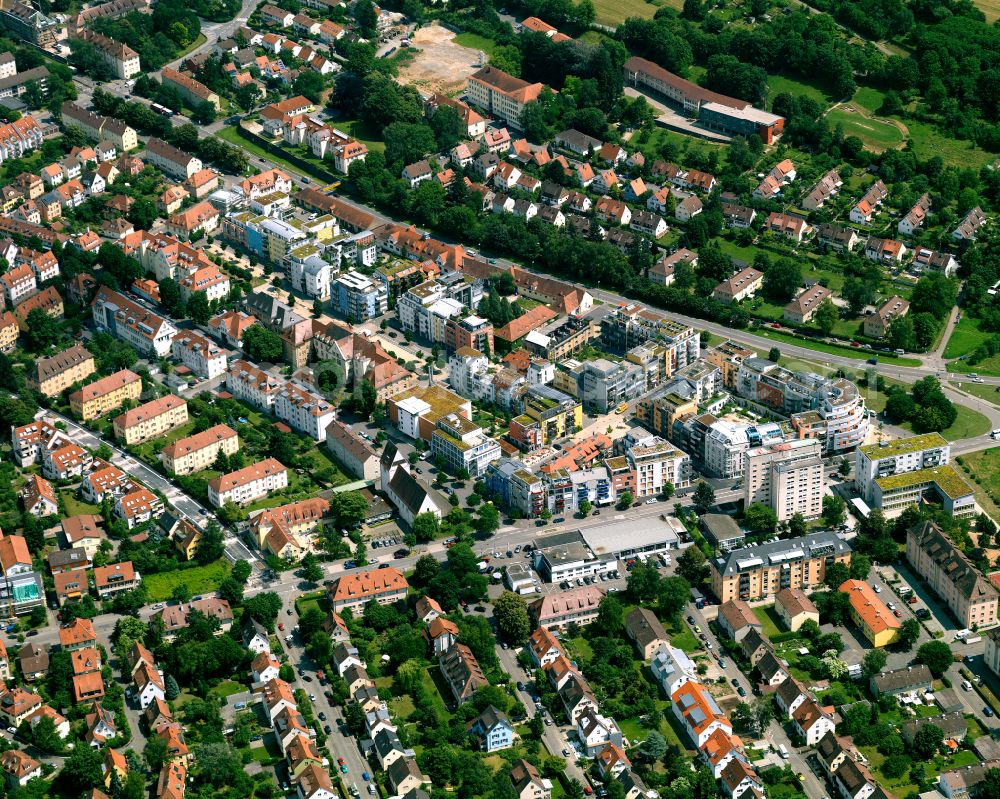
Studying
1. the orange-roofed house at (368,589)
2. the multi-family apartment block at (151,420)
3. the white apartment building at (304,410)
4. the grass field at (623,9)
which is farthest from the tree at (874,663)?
the grass field at (623,9)

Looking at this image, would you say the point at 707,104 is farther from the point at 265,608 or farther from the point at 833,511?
the point at 265,608

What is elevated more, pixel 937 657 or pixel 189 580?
pixel 937 657

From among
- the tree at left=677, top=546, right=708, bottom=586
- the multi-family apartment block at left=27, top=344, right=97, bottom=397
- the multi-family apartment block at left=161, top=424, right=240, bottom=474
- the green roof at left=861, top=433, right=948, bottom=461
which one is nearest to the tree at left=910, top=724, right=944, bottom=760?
the tree at left=677, top=546, right=708, bottom=586

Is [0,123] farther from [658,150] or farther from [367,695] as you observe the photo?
[367,695]

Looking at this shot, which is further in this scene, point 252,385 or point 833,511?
point 252,385

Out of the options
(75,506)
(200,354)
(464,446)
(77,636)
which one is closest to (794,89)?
(464,446)

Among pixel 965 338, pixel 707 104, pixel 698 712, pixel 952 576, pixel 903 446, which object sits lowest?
pixel 698 712

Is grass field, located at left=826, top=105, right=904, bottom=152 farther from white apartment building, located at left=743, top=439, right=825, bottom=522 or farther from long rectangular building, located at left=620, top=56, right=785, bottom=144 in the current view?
white apartment building, located at left=743, top=439, right=825, bottom=522
